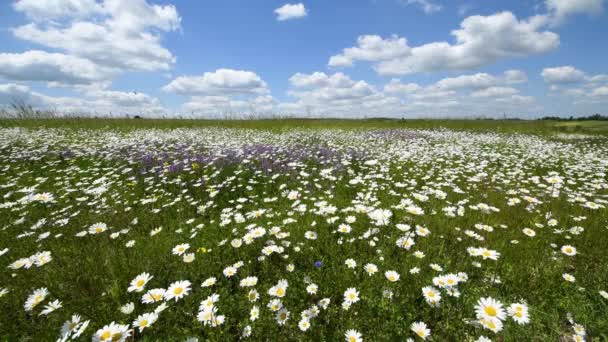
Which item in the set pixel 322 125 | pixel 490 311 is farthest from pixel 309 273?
pixel 322 125

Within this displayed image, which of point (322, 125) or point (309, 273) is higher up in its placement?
point (322, 125)

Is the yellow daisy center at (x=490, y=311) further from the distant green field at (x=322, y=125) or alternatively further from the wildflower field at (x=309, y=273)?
the distant green field at (x=322, y=125)

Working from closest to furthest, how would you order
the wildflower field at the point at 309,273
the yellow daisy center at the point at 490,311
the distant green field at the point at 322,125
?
the yellow daisy center at the point at 490,311 < the wildflower field at the point at 309,273 < the distant green field at the point at 322,125

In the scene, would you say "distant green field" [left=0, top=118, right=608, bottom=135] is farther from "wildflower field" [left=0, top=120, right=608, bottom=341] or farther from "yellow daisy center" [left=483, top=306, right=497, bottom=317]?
"yellow daisy center" [left=483, top=306, right=497, bottom=317]

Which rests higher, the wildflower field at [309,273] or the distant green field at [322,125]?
the distant green field at [322,125]

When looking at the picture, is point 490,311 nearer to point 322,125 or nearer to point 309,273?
point 309,273


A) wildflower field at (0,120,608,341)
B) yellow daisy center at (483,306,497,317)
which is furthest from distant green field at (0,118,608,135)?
yellow daisy center at (483,306,497,317)

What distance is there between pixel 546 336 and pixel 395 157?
7532 millimetres

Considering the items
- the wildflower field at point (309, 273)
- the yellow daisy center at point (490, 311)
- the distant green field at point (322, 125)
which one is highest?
the distant green field at point (322, 125)

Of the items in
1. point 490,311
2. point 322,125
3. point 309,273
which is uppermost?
point 322,125

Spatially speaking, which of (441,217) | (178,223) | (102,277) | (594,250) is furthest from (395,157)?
(102,277)

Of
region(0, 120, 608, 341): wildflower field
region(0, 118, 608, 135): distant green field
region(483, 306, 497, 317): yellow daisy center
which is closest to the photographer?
region(483, 306, 497, 317): yellow daisy center

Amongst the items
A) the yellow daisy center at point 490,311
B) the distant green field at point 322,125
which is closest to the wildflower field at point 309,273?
the yellow daisy center at point 490,311

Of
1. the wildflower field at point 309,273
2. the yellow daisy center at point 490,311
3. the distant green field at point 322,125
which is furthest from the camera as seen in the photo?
the distant green field at point 322,125
